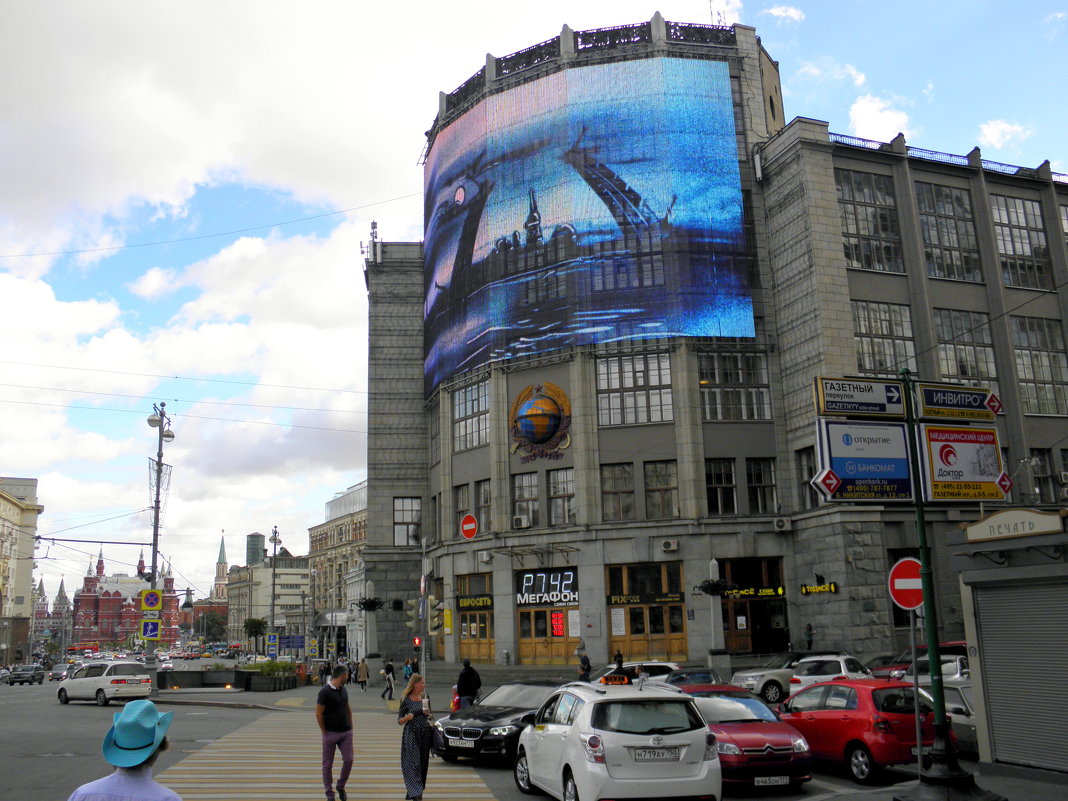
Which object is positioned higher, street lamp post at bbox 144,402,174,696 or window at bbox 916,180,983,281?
window at bbox 916,180,983,281

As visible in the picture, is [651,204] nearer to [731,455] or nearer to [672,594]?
[731,455]

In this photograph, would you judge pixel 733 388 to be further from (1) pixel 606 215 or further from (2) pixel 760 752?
(2) pixel 760 752

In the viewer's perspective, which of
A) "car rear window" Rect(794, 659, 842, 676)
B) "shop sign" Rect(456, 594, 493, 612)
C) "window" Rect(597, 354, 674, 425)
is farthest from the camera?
"shop sign" Rect(456, 594, 493, 612)

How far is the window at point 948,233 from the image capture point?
165ft

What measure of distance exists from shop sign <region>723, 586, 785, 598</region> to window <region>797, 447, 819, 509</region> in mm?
4369

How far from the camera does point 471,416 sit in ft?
178

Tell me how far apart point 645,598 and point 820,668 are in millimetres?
18957

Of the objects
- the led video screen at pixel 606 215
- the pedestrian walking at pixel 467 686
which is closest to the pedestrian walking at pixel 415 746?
the pedestrian walking at pixel 467 686

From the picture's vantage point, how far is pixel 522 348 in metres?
50.9

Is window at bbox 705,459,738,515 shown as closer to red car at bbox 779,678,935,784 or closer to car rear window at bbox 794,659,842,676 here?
car rear window at bbox 794,659,842,676

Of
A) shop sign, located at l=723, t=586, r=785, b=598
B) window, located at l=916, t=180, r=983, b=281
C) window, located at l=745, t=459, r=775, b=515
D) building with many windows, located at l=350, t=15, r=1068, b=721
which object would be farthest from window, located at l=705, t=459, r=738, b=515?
window, located at l=916, t=180, r=983, b=281

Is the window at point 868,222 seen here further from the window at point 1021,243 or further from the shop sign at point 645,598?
the shop sign at point 645,598

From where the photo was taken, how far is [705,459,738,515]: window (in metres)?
47.4

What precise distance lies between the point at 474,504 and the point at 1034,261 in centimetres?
3401
